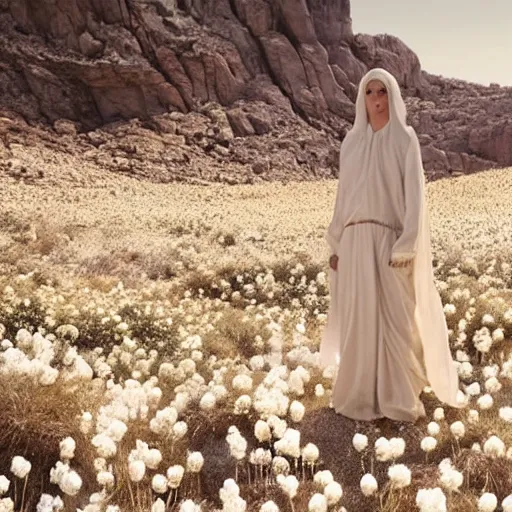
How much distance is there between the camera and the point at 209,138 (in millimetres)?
48250

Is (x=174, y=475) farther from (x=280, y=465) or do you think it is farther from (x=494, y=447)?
(x=494, y=447)

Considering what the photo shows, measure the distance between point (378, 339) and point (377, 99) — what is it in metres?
1.72

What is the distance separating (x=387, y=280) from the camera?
5.04m

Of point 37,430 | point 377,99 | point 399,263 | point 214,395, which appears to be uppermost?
point 377,99

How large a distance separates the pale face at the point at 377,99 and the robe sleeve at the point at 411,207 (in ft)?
1.00

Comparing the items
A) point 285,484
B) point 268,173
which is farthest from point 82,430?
point 268,173

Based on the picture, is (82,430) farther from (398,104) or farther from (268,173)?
(268,173)

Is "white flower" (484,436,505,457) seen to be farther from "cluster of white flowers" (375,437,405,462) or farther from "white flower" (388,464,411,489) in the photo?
"white flower" (388,464,411,489)

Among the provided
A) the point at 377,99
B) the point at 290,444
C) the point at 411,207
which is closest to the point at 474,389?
the point at 411,207

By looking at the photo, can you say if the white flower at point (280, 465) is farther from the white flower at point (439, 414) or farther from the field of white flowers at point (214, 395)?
the white flower at point (439, 414)

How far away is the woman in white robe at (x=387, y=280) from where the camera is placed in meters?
4.98

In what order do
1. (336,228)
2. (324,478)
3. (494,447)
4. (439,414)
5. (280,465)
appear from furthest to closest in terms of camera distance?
(336,228) → (439,414) → (494,447) → (280,465) → (324,478)

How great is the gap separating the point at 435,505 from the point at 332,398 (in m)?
2.27

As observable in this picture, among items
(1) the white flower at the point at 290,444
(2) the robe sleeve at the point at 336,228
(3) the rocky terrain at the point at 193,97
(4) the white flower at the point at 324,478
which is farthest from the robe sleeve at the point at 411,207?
(3) the rocky terrain at the point at 193,97
